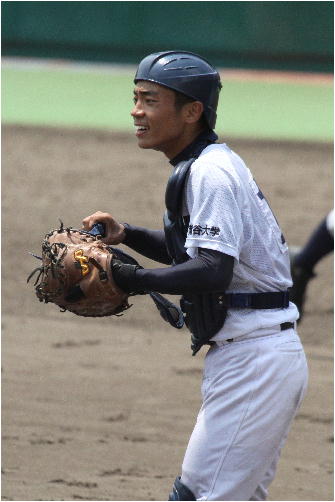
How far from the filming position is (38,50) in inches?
714

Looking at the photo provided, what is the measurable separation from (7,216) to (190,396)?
4357mm

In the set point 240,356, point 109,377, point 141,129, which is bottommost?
point 109,377

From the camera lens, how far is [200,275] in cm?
323

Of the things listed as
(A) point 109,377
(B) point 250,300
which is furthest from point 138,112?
(A) point 109,377

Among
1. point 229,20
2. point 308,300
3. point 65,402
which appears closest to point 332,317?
point 308,300

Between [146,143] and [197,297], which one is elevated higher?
[146,143]

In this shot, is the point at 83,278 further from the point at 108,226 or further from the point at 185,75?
the point at 185,75

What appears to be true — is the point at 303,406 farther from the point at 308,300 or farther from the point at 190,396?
the point at 308,300

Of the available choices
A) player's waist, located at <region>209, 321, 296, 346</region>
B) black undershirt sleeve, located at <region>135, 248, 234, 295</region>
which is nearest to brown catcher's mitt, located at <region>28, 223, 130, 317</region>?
black undershirt sleeve, located at <region>135, 248, 234, 295</region>

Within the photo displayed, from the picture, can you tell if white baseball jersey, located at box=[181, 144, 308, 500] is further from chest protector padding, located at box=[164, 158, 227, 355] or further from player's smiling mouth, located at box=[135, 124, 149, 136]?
player's smiling mouth, located at box=[135, 124, 149, 136]

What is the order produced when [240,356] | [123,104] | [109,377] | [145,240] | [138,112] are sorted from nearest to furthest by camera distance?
[240,356], [138,112], [145,240], [109,377], [123,104]

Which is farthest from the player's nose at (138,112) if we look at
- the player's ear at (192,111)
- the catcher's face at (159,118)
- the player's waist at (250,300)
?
the player's waist at (250,300)

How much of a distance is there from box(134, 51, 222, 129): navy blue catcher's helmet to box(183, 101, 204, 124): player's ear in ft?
0.05

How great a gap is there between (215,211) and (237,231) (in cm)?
9
